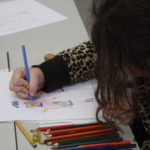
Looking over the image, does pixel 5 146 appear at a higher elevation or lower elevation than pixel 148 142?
higher

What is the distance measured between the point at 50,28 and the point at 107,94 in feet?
1.67

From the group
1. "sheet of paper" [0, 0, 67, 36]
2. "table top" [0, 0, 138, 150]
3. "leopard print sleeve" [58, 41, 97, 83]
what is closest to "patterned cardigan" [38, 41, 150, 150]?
"leopard print sleeve" [58, 41, 97, 83]

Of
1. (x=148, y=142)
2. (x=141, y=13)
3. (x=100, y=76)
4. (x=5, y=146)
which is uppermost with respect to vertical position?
(x=141, y=13)

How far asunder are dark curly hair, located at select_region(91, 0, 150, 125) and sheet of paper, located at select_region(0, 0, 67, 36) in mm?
559

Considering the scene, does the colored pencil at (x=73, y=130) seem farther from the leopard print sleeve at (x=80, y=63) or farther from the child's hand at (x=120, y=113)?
the leopard print sleeve at (x=80, y=63)

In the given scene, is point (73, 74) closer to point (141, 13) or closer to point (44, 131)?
point (44, 131)

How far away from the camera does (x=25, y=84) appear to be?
0.78 m

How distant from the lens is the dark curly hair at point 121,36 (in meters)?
0.52

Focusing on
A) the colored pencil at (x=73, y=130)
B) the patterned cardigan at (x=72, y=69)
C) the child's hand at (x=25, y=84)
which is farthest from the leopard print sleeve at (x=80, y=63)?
the colored pencil at (x=73, y=130)

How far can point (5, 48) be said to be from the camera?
101 cm

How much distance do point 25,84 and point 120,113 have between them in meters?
0.31

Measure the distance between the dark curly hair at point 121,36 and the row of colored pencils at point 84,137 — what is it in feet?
0.48

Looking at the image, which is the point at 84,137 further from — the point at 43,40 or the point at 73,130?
the point at 43,40

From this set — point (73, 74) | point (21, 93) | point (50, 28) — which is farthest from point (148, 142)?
point (50, 28)
